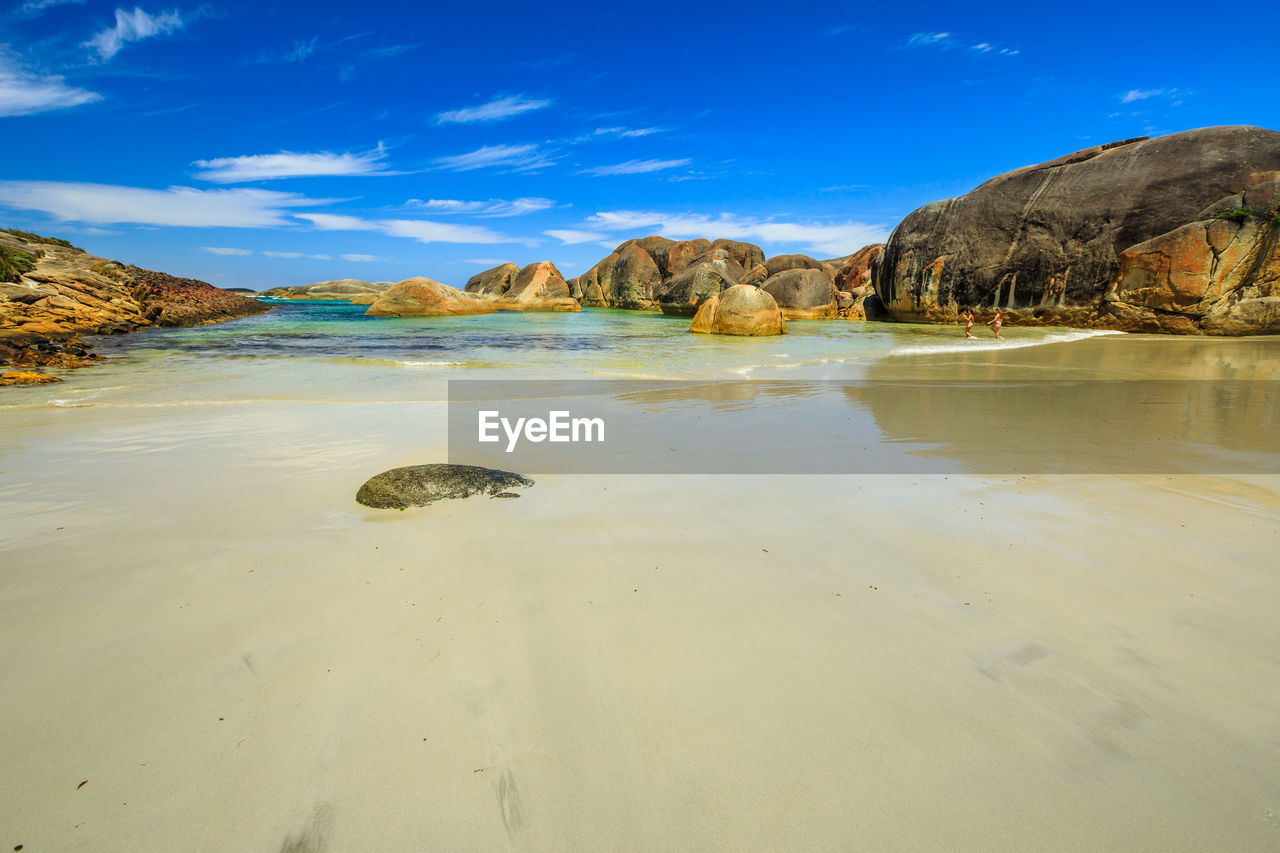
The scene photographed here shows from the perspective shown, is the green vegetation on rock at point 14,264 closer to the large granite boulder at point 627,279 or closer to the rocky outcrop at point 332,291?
the large granite boulder at point 627,279

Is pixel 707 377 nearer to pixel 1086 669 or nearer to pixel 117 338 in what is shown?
pixel 1086 669

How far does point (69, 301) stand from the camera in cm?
1636

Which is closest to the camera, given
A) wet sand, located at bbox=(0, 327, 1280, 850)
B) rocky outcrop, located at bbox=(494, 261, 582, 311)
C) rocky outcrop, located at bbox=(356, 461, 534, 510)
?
wet sand, located at bbox=(0, 327, 1280, 850)

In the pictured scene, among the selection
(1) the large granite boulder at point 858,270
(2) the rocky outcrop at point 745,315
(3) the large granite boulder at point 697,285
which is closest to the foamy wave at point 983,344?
(2) the rocky outcrop at point 745,315

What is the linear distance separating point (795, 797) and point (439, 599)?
4.63 feet

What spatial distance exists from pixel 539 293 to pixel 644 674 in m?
40.3

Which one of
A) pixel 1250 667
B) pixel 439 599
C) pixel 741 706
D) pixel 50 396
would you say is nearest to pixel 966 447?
pixel 1250 667

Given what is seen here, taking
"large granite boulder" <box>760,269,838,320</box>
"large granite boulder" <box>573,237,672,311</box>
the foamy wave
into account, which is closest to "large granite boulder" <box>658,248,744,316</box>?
"large granite boulder" <box>760,269,838,320</box>

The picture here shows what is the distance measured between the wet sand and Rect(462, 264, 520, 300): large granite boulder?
42.4 meters

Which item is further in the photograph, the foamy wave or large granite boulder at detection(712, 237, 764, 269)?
large granite boulder at detection(712, 237, 764, 269)

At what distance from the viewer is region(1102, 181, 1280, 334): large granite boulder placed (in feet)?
52.8

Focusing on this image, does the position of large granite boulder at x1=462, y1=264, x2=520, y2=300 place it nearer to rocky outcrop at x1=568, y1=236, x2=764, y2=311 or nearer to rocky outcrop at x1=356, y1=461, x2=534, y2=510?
rocky outcrop at x1=568, y1=236, x2=764, y2=311

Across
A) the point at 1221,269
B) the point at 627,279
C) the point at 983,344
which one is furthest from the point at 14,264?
the point at 1221,269

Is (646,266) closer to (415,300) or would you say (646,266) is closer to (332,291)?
(415,300)
